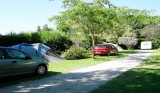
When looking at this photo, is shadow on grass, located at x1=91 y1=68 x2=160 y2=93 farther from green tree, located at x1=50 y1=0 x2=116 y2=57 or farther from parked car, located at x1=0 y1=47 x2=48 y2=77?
green tree, located at x1=50 y1=0 x2=116 y2=57

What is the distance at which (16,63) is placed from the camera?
11.9 m

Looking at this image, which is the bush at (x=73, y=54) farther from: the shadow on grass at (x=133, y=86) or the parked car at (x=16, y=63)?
the shadow on grass at (x=133, y=86)

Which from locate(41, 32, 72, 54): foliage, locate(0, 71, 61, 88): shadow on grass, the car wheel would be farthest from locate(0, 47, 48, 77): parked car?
locate(41, 32, 72, 54): foliage

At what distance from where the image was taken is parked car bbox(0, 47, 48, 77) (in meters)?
11.3

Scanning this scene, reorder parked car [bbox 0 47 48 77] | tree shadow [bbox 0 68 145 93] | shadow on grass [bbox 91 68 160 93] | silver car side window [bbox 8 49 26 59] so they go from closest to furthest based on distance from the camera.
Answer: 1. shadow on grass [bbox 91 68 160 93]
2. tree shadow [bbox 0 68 145 93]
3. parked car [bbox 0 47 48 77]
4. silver car side window [bbox 8 49 26 59]

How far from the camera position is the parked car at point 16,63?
1134 cm

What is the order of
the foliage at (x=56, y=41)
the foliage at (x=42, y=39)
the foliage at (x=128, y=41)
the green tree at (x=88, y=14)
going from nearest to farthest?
the green tree at (x=88, y=14)
the foliage at (x=42, y=39)
the foliage at (x=56, y=41)
the foliage at (x=128, y=41)

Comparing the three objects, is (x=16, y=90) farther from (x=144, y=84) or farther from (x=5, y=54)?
(x=144, y=84)

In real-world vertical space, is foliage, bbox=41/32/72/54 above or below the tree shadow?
above

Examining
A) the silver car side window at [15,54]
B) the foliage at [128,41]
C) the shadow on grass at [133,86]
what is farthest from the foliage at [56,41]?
the foliage at [128,41]

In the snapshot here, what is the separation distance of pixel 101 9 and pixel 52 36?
746 centimetres

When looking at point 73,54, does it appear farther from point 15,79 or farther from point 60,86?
point 60,86

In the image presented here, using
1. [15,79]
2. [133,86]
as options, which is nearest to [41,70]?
[15,79]

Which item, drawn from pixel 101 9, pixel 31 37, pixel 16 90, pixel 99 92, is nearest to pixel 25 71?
pixel 16 90
